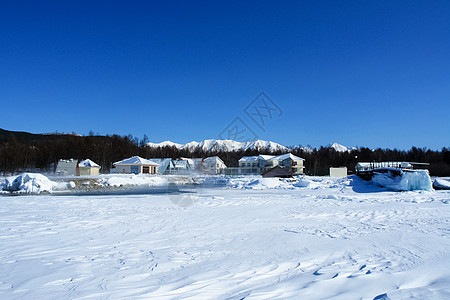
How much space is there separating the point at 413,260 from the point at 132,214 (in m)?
8.80

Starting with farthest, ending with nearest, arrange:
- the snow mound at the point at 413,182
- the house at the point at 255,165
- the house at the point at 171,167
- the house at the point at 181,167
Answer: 1. the house at the point at 255,165
2. the house at the point at 181,167
3. the house at the point at 171,167
4. the snow mound at the point at 413,182

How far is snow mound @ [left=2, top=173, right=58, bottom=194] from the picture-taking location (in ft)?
76.3

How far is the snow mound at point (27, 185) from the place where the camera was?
23250 millimetres

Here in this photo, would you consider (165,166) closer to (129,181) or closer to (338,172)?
(129,181)

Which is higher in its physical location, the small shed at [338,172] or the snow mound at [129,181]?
the small shed at [338,172]

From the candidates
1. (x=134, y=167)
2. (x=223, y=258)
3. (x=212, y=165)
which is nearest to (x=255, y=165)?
(x=212, y=165)

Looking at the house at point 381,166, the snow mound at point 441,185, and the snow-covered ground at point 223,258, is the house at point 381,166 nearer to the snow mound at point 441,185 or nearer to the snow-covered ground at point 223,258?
the snow mound at point 441,185

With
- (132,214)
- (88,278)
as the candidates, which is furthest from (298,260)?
(132,214)

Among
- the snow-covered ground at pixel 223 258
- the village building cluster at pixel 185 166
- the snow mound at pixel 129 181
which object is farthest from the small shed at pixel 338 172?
the snow-covered ground at pixel 223 258

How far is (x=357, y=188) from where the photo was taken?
2534 cm

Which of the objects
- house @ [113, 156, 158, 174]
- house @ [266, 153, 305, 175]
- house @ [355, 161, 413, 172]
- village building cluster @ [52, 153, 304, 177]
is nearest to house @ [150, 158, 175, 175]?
village building cluster @ [52, 153, 304, 177]

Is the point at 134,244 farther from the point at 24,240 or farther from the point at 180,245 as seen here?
the point at 24,240

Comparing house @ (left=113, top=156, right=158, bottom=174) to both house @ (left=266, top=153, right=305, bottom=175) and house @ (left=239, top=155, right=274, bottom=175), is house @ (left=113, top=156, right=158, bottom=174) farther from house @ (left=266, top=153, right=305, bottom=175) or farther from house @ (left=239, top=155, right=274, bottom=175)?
house @ (left=266, top=153, right=305, bottom=175)

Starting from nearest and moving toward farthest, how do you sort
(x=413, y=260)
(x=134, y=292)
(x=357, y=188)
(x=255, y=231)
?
1. (x=134, y=292)
2. (x=413, y=260)
3. (x=255, y=231)
4. (x=357, y=188)
